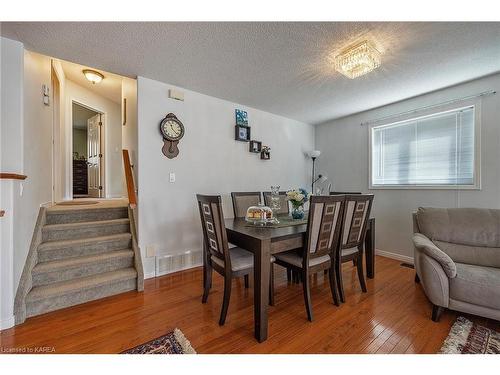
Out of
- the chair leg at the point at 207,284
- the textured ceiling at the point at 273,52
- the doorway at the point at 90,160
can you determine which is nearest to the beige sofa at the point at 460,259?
the textured ceiling at the point at 273,52

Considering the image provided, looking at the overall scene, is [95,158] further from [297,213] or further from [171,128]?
[297,213]

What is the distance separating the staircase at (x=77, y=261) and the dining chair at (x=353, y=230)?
6.65 ft

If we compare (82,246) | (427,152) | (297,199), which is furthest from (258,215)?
(427,152)

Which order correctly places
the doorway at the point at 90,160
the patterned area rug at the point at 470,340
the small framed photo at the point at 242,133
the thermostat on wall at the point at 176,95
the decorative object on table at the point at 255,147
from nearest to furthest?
the patterned area rug at the point at 470,340 < the thermostat on wall at the point at 176,95 < the small framed photo at the point at 242,133 < the decorative object on table at the point at 255,147 < the doorway at the point at 90,160

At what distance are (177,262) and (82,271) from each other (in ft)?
3.23

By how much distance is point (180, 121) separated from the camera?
2793 mm

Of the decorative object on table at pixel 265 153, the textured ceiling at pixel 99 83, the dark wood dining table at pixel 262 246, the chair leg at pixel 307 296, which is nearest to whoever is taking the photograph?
the dark wood dining table at pixel 262 246

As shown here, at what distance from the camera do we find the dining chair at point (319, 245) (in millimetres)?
1715

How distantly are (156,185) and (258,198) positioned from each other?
1297 mm

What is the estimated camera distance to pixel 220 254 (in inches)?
70.9

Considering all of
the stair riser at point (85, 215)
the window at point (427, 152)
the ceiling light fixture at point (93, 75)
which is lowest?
the stair riser at point (85, 215)

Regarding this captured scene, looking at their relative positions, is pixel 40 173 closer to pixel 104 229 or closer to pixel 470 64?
pixel 104 229

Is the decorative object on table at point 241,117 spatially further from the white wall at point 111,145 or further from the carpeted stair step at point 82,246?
the white wall at point 111,145

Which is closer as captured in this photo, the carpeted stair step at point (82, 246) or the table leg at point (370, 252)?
the carpeted stair step at point (82, 246)
